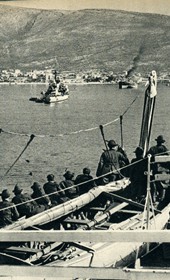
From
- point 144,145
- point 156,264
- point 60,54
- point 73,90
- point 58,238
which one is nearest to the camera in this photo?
point 58,238

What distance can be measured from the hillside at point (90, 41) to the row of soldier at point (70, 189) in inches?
165

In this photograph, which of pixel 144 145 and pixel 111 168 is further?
pixel 144 145

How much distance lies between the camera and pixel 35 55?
56.5 feet

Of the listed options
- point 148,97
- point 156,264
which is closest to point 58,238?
point 156,264

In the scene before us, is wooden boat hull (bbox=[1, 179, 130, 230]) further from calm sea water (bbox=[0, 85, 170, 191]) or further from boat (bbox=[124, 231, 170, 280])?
calm sea water (bbox=[0, 85, 170, 191])

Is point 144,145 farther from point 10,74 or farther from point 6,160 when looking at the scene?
point 10,74

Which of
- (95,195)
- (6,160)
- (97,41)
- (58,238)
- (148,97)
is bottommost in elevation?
(6,160)

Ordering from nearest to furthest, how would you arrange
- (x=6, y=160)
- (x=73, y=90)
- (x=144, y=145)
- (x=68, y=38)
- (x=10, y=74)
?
(x=144, y=145)
(x=68, y=38)
(x=6, y=160)
(x=10, y=74)
(x=73, y=90)

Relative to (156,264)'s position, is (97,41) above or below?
above

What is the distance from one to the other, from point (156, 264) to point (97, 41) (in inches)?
449

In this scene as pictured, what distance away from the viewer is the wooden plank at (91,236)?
2.70 m

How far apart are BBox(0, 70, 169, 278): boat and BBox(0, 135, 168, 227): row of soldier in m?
0.17

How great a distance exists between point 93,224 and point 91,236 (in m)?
2.25

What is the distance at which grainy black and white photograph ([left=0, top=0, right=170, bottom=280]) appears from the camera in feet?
12.6
